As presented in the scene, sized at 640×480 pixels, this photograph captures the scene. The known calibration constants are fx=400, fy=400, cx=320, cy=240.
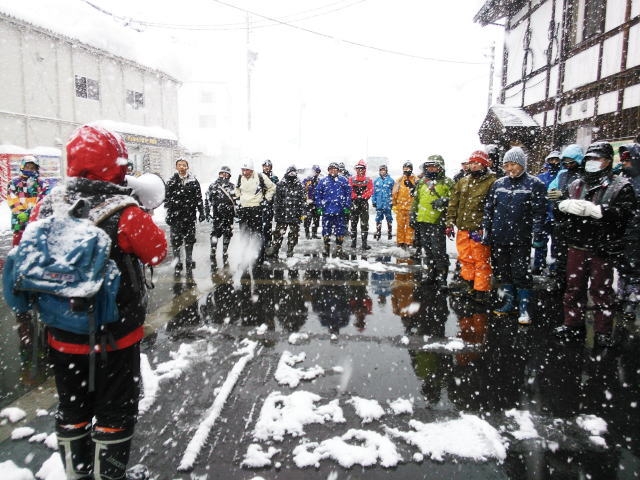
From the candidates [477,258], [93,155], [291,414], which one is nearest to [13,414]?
[291,414]

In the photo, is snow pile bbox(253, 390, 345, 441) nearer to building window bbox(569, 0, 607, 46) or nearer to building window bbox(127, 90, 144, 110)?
building window bbox(569, 0, 607, 46)

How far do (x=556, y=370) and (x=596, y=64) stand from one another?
896cm

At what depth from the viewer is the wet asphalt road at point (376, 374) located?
2391mm

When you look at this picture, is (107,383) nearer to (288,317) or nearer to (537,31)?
(288,317)

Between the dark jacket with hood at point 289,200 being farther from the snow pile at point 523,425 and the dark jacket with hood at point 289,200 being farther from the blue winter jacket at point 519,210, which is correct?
the snow pile at point 523,425

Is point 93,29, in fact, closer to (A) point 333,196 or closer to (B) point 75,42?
(B) point 75,42

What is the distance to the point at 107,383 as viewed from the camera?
Answer: 201 cm

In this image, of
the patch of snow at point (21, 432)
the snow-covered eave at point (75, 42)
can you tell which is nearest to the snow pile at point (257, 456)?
the patch of snow at point (21, 432)

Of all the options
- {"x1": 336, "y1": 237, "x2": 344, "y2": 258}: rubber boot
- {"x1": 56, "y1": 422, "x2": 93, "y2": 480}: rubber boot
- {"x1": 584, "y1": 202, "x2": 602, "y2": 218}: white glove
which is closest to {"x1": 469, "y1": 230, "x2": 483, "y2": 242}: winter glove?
{"x1": 584, "y1": 202, "x2": 602, "y2": 218}: white glove

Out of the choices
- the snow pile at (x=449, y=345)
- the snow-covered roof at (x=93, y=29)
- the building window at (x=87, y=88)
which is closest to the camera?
the snow pile at (x=449, y=345)

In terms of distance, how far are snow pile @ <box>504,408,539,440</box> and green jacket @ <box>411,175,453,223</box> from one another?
3.63 metres

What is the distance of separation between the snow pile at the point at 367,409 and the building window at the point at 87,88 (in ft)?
82.6

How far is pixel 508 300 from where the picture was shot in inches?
196

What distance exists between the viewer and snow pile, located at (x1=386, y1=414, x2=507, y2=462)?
2441 mm
